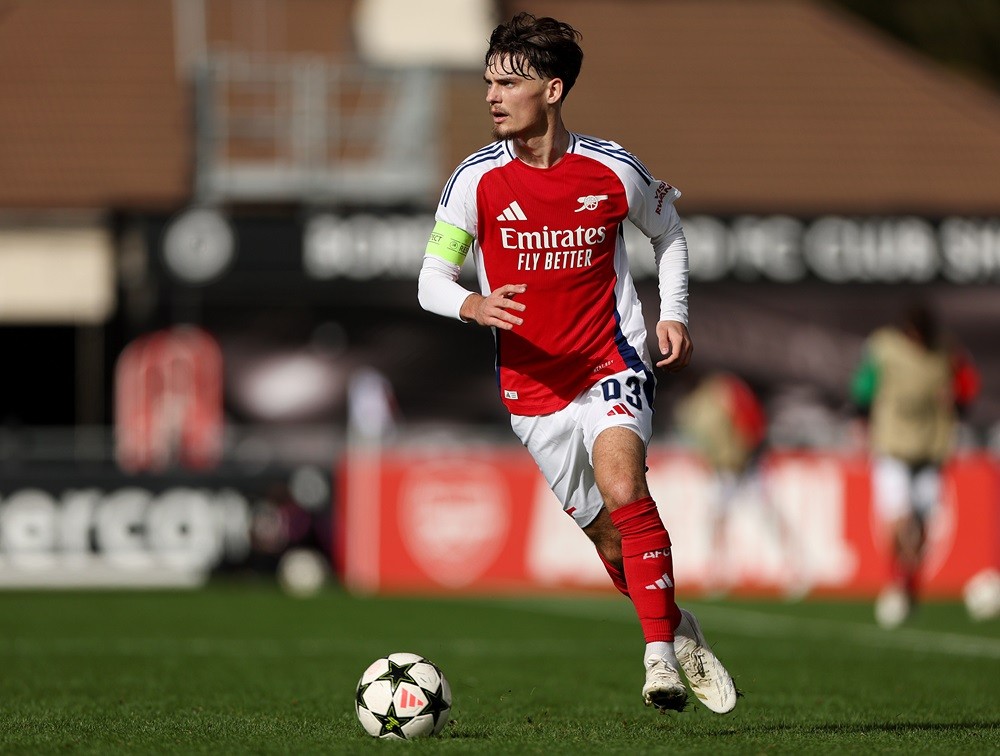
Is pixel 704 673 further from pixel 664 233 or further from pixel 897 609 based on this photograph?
pixel 897 609

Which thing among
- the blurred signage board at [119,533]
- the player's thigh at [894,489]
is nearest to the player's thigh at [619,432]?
the player's thigh at [894,489]

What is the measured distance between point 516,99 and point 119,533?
13.6 meters

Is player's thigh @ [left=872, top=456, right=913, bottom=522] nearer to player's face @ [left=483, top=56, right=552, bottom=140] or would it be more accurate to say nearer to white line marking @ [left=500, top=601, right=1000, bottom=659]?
white line marking @ [left=500, top=601, right=1000, bottom=659]

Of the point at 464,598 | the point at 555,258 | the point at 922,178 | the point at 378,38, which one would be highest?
the point at 378,38

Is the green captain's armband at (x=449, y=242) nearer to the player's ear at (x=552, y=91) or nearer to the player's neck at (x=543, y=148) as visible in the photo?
the player's neck at (x=543, y=148)

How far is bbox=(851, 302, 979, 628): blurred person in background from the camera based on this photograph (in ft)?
49.1

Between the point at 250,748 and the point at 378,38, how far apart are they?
23718mm

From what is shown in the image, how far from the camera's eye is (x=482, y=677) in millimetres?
9820

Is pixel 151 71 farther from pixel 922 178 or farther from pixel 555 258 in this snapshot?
pixel 555 258

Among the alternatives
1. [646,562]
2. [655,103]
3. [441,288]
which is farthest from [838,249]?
[646,562]

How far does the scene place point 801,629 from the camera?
1423 centimetres

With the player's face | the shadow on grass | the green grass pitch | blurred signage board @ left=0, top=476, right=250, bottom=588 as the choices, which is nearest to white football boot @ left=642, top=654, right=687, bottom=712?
the green grass pitch

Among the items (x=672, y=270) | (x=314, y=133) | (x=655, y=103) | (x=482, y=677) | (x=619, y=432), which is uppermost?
(x=655, y=103)

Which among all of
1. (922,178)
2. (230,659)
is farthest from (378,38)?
(230,659)
